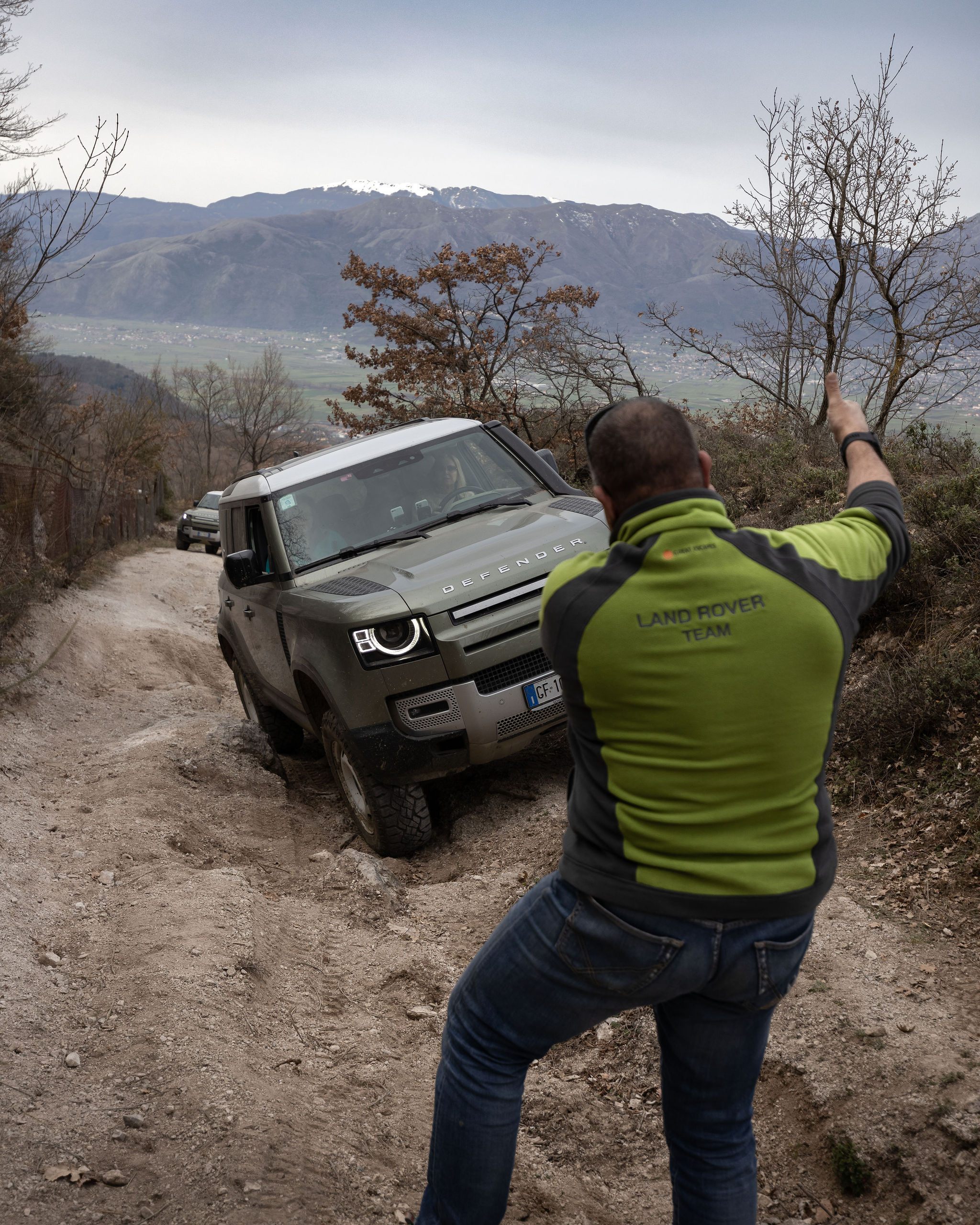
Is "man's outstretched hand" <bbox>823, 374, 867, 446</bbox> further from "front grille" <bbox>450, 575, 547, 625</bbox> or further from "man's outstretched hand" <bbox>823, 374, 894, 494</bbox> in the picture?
"front grille" <bbox>450, 575, 547, 625</bbox>

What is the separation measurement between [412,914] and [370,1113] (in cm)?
150

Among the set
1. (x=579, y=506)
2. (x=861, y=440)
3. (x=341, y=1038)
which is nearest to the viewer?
(x=861, y=440)

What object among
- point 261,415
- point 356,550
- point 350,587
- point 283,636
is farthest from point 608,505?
point 261,415

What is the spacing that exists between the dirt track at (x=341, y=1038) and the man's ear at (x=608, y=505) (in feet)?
6.91

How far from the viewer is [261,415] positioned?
223 feet

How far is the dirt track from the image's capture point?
8.94 ft

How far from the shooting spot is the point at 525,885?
15.6 ft

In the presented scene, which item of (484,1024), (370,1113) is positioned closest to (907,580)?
(370,1113)

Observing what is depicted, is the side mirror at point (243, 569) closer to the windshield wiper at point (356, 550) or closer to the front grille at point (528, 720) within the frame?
the windshield wiper at point (356, 550)

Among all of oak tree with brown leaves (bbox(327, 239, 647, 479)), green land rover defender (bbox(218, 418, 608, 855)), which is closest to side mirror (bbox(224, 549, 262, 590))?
green land rover defender (bbox(218, 418, 608, 855))

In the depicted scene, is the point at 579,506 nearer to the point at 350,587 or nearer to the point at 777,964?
the point at 350,587

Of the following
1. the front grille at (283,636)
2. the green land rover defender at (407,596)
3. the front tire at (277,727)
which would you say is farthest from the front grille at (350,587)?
the front tire at (277,727)

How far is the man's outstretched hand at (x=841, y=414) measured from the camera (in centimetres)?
223

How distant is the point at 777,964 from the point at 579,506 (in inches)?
164
